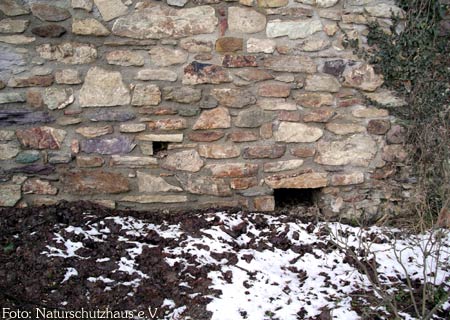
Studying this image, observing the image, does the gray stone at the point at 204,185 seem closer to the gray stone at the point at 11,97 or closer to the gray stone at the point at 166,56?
the gray stone at the point at 166,56

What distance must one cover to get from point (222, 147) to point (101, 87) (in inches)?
36.0

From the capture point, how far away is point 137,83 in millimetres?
3252

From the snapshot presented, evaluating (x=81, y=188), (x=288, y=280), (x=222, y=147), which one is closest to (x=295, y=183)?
(x=222, y=147)

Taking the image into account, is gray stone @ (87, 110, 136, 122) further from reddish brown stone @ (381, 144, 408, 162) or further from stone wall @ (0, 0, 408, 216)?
reddish brown stone @ (381, 144, 408, 162)

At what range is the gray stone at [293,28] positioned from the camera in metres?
3.30

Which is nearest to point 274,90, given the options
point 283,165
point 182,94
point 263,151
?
point 263,151

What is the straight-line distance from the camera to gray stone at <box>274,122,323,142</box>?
3.38m

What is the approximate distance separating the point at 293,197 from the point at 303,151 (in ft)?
1.56

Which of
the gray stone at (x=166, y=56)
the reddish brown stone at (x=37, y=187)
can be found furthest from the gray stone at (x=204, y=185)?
the reddish brown stone at (x=37, y=187)

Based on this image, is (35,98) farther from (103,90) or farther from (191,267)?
(191,267)

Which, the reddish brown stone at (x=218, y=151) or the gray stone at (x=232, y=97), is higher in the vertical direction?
the gray stone at (x=232, y=97)

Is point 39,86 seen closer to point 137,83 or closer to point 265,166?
point 137,83

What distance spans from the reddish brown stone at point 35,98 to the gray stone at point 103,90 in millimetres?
265

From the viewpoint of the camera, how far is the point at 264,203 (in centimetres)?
344
